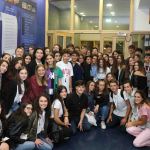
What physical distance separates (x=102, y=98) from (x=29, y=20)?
4925 mm

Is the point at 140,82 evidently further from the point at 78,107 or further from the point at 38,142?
the point at 38,142

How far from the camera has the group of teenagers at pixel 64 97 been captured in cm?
408

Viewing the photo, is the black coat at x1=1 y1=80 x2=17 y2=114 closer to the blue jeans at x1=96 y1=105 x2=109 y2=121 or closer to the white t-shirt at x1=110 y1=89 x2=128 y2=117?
the blue jeans at x1=96 y1=105 x2=109 y2=121

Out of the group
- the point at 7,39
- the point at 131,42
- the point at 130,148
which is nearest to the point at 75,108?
the point at 130,148

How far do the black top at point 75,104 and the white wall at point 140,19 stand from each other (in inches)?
232

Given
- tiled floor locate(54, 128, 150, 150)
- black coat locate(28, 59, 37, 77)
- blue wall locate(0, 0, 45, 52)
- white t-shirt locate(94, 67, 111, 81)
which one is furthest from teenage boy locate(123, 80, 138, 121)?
blue wall locate(0, 0, 45, 52)

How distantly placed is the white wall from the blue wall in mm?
3564

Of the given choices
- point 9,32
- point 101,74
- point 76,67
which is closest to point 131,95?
point 101,74

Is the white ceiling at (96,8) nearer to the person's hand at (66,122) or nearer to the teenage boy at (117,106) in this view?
the teenage boy at (117,106)

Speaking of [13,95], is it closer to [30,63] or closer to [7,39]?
[30,63]

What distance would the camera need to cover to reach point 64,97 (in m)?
5.16

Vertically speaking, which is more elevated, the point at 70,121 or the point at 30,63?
the point at 30,63

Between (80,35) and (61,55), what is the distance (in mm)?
5704

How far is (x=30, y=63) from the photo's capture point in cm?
533
